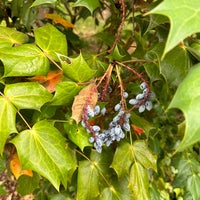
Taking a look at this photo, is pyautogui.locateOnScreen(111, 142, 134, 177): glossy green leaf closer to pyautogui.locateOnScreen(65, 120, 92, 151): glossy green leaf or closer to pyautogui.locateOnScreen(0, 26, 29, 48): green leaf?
pyautogui.locateOnScreen(65, 120, 92, 151): glossy green leaf

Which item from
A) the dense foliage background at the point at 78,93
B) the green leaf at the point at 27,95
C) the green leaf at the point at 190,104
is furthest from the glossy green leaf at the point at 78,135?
the green leaf at the point at 190,104

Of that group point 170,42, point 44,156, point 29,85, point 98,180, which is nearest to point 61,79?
point 29,85

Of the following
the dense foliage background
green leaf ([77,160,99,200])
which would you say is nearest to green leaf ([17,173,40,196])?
the dense foliage background

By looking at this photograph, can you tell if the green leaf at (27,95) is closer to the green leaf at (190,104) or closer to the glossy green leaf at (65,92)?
the glossy green leaf at (65,92)

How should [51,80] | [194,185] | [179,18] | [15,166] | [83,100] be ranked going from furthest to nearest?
1. [194,185]
2. [15,166]
3. [51,80]
4. [83,100]
5. [179,18]

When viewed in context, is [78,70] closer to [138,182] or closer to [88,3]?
[88,3]

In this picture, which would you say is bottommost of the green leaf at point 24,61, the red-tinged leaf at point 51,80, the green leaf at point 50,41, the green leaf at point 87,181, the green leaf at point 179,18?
the green leaf at point 87,181

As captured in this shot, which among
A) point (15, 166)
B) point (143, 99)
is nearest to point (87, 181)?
point (15, 166)
